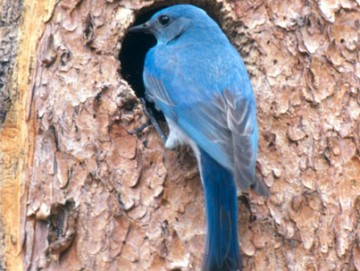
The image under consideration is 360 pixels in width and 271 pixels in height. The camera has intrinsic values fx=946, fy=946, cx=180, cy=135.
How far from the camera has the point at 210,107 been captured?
4.97 meters

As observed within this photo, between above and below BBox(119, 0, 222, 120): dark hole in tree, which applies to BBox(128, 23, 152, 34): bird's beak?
above

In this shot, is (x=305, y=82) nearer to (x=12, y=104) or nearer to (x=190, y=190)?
(x=190, y=190)

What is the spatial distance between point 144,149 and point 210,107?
0.41m

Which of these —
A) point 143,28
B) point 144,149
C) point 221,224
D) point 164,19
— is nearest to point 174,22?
point 164,19

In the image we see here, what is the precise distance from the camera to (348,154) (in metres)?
5.07

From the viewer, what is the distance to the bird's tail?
4.59 metres

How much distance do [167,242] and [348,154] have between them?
1.10 m

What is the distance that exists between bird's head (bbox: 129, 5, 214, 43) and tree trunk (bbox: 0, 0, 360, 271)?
0.49ft

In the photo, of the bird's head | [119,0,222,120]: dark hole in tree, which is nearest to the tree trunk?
the bird's head

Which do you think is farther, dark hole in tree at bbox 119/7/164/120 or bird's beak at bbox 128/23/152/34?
dark hole in tree at bbox 119/7/164/120

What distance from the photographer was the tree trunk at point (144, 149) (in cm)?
483

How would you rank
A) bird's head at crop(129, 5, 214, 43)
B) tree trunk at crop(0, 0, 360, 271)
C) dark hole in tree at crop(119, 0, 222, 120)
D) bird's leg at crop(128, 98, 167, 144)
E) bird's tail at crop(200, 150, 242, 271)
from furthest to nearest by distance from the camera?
dark hole in tree at crop(119, 0, 222, 120), bird's head at crop(129, 5, 214, 43), bird's leg at crop(128, 98, 167, 144), tree trunk at crop(0, 0, 360, 271), bird's tail at crop(200, 150, 242, 271)

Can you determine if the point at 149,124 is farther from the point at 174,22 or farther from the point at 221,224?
the point at 174,22

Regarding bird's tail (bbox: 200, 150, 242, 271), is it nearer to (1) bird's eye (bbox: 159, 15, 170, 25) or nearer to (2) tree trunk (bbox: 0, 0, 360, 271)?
(2) tree trunk (bbox: 0, 0, 360, 271)
